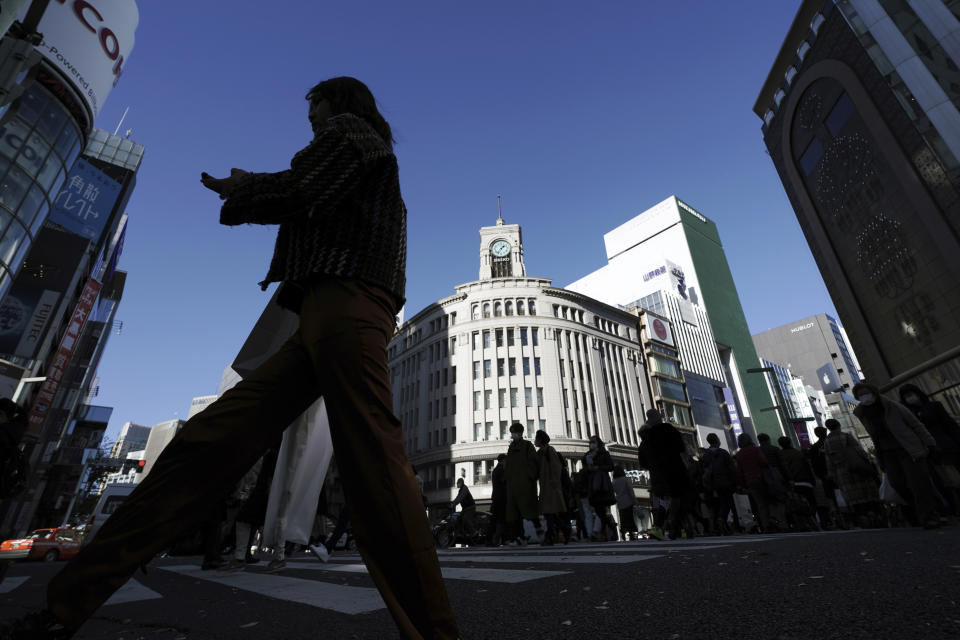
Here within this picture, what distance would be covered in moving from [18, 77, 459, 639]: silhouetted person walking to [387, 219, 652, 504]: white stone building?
143ft

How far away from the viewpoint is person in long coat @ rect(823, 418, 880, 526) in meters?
7.45

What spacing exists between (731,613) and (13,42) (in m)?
16.1

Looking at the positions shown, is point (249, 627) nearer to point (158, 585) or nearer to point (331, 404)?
point (331, 404)

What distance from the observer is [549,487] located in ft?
28.4

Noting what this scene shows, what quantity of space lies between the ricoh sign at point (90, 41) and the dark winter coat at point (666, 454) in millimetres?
30388

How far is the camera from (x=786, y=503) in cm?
895

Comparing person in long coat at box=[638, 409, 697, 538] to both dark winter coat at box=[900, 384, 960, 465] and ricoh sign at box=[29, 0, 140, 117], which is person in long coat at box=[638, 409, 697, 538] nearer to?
dark winter coat at box=[900, 384, 960, 465]

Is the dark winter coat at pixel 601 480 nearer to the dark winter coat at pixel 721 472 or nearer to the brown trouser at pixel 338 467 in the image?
the dark winter coat at pixel 721 472

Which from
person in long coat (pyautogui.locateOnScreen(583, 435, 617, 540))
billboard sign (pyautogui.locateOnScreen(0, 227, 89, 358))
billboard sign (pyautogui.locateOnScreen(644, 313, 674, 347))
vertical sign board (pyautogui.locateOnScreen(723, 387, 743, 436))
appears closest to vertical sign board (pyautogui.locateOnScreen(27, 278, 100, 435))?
billboard sign (pyautogui.locateOnScreen(0, 227, 89, 358))

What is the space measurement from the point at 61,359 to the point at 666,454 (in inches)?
1449

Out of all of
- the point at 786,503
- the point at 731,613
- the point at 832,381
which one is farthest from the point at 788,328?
the point at 731,613

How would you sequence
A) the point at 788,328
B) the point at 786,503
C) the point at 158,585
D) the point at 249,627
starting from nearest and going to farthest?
1. the point at 249,627
2. the point at 158,585
3. the point at 786,503
4. the point at 788,328

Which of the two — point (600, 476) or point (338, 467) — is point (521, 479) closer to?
point (600, 476)

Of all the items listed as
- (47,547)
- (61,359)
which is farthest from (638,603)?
(61,359)
